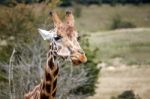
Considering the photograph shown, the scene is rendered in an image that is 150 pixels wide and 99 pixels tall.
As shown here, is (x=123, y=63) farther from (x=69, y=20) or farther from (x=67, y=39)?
(x=67, y=39)

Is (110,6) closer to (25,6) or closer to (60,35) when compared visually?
(25,6)

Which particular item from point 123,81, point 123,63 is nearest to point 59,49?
point 123,81

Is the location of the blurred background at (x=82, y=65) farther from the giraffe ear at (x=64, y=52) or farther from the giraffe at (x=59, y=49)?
the giraffe ear at (x=64, y=52)

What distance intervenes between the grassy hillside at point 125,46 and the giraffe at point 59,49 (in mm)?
31241

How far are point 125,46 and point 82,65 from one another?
3165 centimetres

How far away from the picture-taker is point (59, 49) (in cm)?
800

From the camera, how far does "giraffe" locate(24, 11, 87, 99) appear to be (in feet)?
25.3

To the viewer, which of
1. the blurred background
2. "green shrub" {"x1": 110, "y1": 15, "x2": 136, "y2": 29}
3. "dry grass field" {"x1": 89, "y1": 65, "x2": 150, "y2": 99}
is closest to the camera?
the blurred background

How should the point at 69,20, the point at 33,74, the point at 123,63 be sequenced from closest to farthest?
the point at 69,20, the point at 33,74, the point at 123,63

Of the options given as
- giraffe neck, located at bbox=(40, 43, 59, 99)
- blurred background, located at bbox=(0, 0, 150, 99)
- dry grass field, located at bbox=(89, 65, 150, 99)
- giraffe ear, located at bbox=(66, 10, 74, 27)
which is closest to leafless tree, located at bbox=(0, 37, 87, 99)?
blurred background, located at bbox=(0, 0, 150, 99)

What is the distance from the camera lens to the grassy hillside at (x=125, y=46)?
142ft

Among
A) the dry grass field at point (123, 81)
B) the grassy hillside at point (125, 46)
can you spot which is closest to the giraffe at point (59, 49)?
the dry grass field at point (123, 81)

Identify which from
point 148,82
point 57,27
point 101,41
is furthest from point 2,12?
point 101,41

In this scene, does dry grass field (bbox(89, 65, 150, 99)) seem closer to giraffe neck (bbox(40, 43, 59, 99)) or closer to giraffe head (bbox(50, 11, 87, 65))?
giraffe neck (bbox(40, 43, 59, 99))
